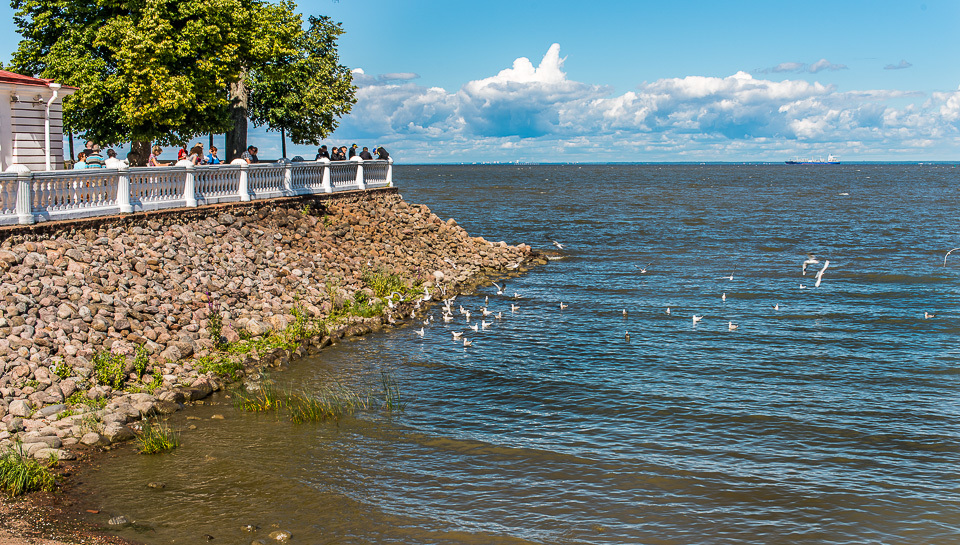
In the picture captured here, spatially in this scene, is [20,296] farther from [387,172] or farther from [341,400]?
[387,172]

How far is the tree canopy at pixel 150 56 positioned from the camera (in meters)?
27.7

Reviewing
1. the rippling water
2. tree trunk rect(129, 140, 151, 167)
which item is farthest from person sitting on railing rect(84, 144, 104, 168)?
the rippling water

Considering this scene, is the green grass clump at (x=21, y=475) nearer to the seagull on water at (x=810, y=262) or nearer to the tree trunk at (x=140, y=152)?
the seagull on water at (x=810, y=262)

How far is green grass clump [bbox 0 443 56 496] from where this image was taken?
11.5 m

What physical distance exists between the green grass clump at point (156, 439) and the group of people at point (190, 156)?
8.95m

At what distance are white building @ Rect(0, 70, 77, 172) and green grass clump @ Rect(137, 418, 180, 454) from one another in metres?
15.4

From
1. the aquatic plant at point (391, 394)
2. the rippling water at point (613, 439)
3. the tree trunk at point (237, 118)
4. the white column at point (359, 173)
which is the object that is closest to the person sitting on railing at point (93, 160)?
the rippling water at point (613, 439)

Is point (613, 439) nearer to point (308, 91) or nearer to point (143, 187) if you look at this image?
point (143, 187)

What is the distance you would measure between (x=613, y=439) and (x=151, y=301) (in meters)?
10.9

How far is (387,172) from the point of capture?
3859 cm

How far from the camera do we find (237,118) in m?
35.8

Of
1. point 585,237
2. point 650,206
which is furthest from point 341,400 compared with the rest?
point 650,206

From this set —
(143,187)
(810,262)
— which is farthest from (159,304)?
(810,262)

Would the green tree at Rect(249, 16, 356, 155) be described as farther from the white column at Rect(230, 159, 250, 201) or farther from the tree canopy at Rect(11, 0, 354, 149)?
the white column at Rect(230, 159, 250, 201)
